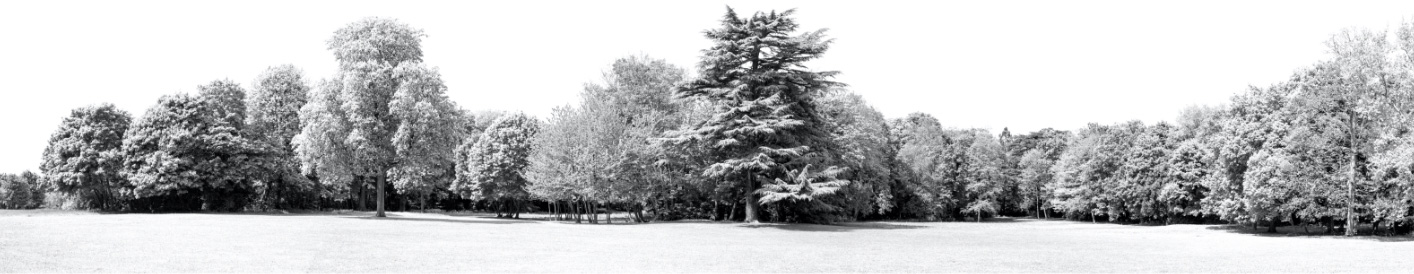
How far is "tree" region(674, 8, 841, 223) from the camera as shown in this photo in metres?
44.3

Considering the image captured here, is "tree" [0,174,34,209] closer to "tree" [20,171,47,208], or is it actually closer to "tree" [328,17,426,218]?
"tree" [20,171,47,208]

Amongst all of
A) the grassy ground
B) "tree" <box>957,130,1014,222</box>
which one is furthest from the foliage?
"tree" <box>957,130,1014,222</box>

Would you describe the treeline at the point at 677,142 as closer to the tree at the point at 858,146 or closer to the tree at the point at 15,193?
the tree at the point at 858,146

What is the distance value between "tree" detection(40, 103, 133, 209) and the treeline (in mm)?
137

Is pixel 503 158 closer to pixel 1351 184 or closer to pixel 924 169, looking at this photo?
pixel 924 169

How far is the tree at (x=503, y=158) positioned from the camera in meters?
64.9

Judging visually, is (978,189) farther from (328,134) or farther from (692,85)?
(328,134)

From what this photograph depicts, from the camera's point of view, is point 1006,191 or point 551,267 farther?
point 1006,191

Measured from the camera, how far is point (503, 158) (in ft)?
214

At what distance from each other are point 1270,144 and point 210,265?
155 ft

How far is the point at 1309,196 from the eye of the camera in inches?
1682

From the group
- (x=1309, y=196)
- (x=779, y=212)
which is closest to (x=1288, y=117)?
(x=1309, y=196)

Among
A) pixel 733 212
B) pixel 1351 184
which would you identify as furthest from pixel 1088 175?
pixel 733 212

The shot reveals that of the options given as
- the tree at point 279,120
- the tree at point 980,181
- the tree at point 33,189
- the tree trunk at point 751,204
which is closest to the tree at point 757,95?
the tree trunk at point 751,204
